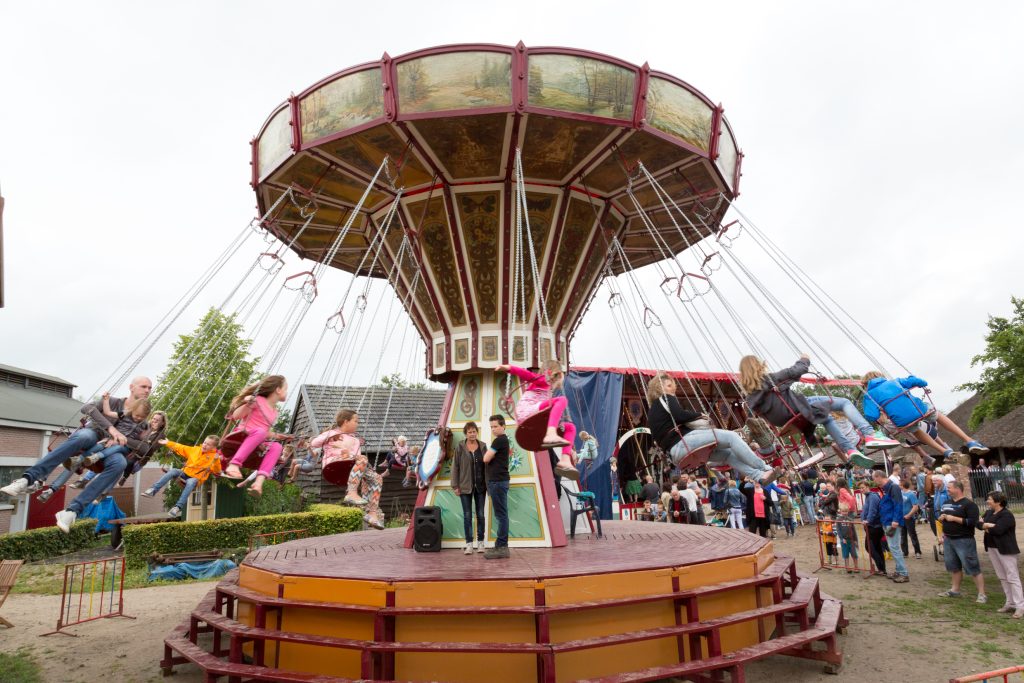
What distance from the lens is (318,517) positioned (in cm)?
1714

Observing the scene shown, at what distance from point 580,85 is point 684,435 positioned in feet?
14.3

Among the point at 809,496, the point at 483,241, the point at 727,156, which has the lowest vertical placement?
the point at 809,496

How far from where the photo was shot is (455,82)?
7.60 metres

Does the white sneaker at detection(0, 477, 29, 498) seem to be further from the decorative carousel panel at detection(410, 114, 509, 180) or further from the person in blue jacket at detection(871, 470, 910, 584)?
the person in blue jacket at detection(871, 470, 910, 584)

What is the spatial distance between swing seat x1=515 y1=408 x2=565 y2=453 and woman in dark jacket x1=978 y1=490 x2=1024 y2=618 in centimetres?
649

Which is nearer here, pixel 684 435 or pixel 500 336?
pixel 684 435

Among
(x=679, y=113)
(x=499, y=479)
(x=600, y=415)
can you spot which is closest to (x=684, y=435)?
(x=499, y=479)

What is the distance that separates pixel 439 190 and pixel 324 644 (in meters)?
6.24

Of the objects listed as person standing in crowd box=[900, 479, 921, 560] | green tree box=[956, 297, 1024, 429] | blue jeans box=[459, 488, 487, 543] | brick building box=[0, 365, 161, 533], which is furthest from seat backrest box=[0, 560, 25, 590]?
green tree box=[956, 297, 1024, 429]

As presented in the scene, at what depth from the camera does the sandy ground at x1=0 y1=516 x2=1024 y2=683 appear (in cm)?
653

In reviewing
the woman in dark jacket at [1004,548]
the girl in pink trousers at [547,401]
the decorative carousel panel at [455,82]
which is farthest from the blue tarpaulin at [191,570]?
the woman in dark jacket at [1004,548]

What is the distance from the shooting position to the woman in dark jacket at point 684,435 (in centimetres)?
706

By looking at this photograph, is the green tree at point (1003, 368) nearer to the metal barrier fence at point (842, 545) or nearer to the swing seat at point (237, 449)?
the metal barrier fence at point (842, 545)

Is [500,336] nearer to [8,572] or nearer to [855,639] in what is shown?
[855,639]
